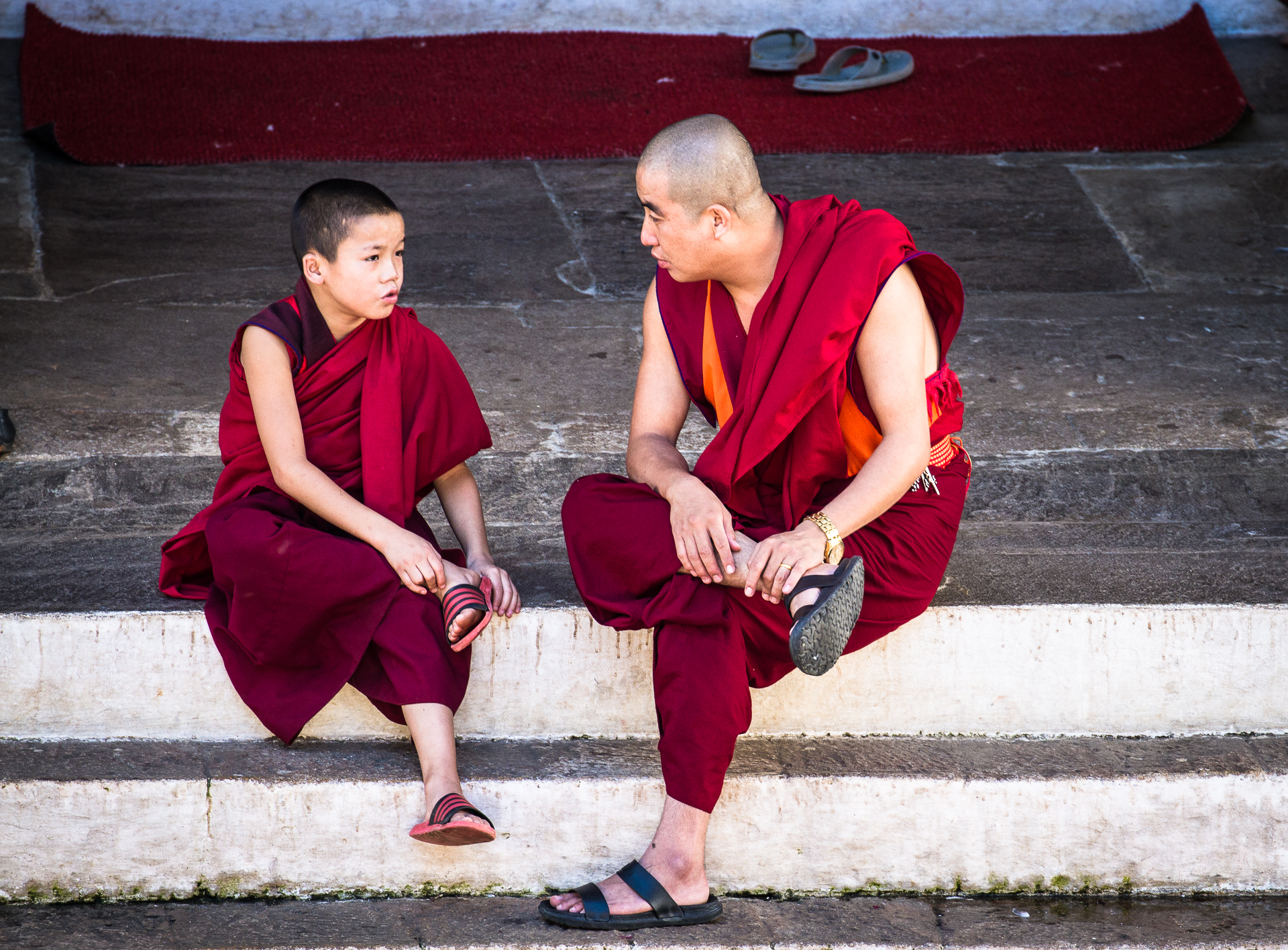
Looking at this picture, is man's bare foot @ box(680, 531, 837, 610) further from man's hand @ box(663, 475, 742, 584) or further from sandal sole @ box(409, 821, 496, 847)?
sandal sole @ box(409, 821, 496, 847)

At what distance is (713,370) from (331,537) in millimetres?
763

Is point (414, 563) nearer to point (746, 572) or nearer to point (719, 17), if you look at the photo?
point (746, 572)

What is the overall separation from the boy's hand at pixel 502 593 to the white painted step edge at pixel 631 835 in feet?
1.02

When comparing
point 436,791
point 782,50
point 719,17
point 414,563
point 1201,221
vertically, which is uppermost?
point 719,17

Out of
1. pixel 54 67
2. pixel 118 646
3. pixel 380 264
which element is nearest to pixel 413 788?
pixel 118 646

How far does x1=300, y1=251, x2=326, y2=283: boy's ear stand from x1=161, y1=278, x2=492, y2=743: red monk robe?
1.6 inches

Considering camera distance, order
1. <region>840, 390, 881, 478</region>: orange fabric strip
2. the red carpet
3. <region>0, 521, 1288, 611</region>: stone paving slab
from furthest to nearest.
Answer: the red carpet → <region>0, 521, 1288, 611</region>: stone paving slab → <region>840, 390, 881, 478</region>: orange fabric strip

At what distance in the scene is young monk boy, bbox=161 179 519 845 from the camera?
229cm

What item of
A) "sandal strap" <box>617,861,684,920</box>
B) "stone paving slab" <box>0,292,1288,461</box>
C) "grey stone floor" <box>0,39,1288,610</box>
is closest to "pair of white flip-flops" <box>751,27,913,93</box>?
"grey stone floor" <box>0,39,1288,610</box>

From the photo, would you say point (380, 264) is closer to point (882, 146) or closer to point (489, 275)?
point (489, 275)

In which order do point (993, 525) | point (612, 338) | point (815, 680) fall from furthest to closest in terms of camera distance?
point (612, 338) < point (993, 525) < point (815, 680)

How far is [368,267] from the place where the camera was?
7.75 feet

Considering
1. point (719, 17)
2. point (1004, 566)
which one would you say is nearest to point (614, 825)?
point (1004, 566)

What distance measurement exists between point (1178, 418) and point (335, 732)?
2325 millimetres
